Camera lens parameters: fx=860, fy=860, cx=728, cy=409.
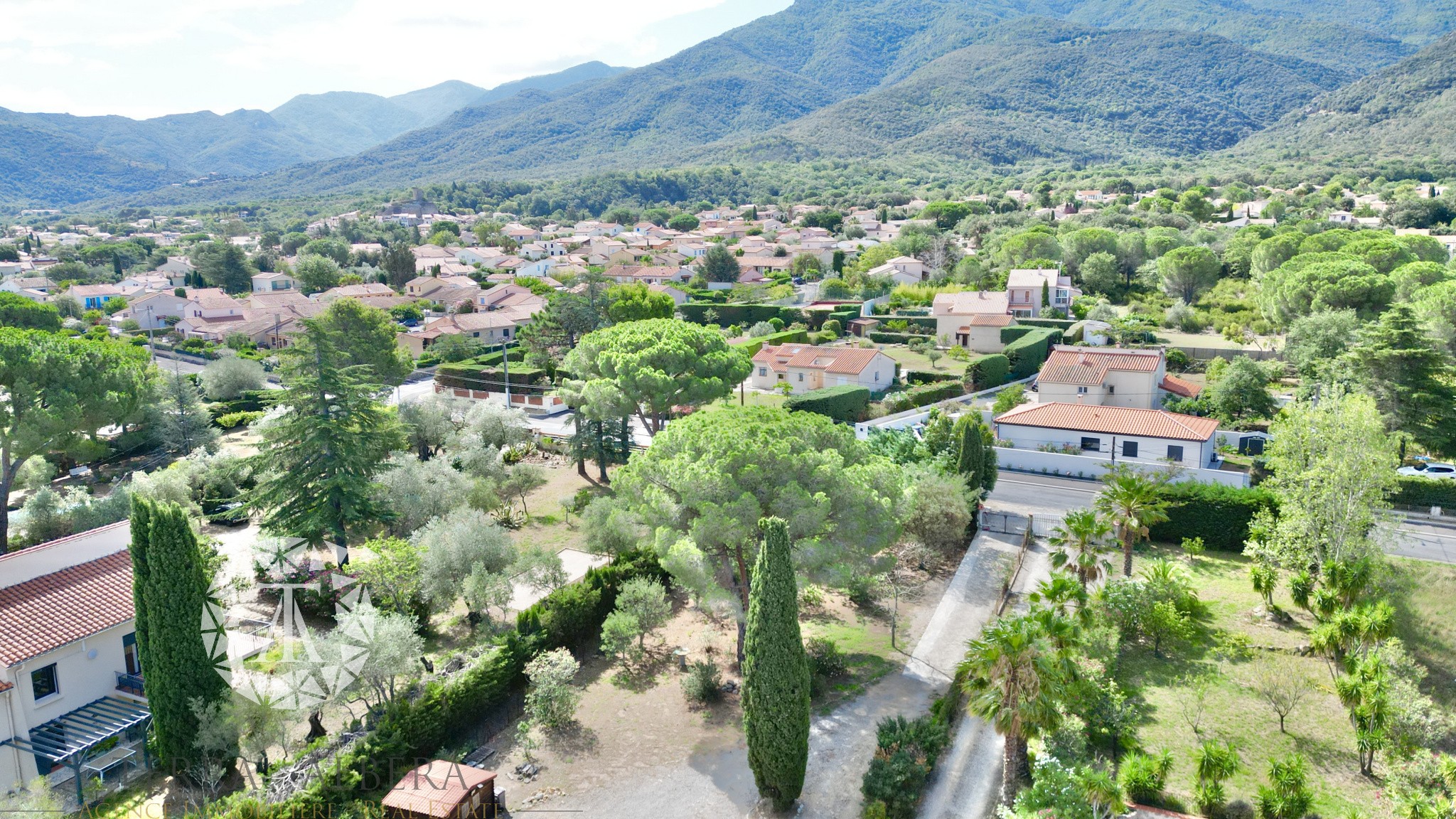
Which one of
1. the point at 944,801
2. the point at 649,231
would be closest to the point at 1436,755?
the point at 944,801

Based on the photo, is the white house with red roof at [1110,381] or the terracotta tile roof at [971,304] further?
the terracotta tile roof at [971,304]

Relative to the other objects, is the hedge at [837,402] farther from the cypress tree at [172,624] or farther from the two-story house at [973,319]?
the cypress tree at [172,624]

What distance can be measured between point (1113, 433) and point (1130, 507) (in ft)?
38.1

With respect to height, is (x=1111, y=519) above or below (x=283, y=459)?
below

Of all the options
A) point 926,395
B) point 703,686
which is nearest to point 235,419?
point 926,395

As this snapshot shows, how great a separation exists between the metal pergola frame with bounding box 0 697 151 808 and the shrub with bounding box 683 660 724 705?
445 inches

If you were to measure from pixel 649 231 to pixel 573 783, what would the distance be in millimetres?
139817

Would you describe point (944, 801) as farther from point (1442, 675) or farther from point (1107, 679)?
point (1442, 675)

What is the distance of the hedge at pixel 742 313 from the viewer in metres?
72.4

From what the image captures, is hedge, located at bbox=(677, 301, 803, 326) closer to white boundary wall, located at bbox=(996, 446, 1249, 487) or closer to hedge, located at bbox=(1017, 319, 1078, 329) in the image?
hedge, located at bbox=(1017, 319, 1078, 329)

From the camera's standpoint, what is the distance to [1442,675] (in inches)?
769

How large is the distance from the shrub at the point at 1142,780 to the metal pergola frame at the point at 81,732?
63.8ft

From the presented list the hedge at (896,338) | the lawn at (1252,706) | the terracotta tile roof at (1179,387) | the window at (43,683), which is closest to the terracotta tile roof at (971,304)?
the hedge at (896,338)

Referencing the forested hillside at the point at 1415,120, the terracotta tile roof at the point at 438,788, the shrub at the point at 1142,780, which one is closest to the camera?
the terracotta tile roof at the point at 438,788
